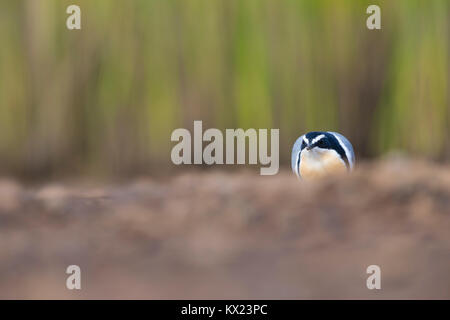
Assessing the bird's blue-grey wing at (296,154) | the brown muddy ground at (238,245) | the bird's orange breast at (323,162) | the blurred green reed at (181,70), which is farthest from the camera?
the bird's blue-grey wing at (296,154)

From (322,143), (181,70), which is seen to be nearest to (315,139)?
(322,143)

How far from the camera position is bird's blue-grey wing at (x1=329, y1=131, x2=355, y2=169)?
7.39 feet

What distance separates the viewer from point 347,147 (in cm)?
228

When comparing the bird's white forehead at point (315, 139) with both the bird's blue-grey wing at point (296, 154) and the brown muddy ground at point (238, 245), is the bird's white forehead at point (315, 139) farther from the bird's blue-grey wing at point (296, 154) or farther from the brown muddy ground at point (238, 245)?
the brown muddy ground at point (238, 245)

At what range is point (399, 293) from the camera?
41.8 inches

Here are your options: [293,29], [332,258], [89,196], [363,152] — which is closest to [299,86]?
[293,29]

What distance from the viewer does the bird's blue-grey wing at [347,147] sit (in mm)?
2254

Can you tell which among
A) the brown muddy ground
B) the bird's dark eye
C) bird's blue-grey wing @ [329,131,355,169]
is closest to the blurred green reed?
bird's blue-grey wing @ [329,131,355,169]

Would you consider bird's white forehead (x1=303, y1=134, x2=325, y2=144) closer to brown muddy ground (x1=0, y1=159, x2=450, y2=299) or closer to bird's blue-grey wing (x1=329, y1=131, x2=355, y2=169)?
bird's blue-grey wing (x1=329, y1=131, x2=355, y2=169)

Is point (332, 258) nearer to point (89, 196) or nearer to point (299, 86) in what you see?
point (89, 196)

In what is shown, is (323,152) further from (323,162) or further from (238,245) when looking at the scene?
(238,245)

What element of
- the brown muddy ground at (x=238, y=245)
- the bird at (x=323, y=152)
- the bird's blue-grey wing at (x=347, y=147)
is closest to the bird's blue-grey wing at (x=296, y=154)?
the bird at (x=323, y=152)

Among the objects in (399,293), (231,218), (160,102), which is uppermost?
(160,102)

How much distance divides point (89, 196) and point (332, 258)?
529mm
